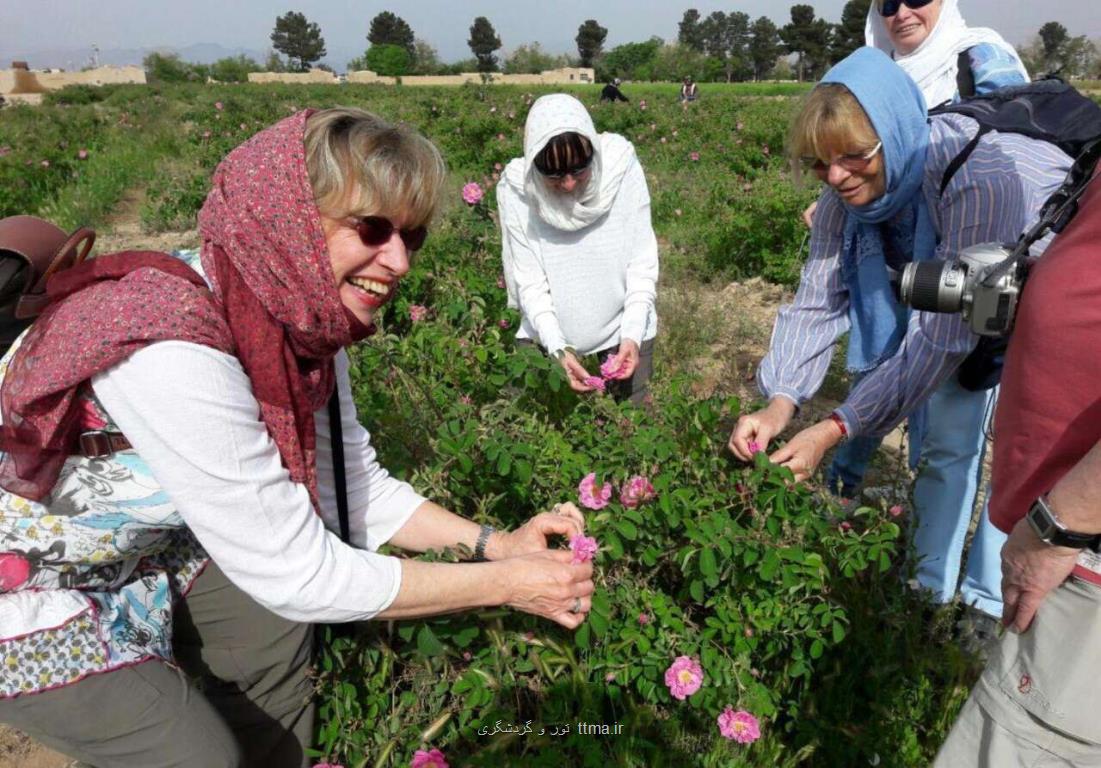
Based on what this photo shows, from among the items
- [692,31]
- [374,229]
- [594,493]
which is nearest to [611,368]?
[594,493]

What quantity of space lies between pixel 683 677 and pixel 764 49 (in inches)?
3517

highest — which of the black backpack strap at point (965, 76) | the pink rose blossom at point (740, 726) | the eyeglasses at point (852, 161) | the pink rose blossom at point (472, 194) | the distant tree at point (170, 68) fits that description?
the distant tree at point (170, 68)

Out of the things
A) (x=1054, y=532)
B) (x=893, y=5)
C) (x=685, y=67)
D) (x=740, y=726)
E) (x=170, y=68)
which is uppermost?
(x=685, y=67)

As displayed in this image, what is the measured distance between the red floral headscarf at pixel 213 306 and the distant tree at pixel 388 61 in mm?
66418

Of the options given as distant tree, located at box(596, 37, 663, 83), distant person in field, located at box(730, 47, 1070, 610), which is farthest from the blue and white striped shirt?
distant tree, located at box(596, 37, 663, 83)

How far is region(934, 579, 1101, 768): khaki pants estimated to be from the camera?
1076 mm

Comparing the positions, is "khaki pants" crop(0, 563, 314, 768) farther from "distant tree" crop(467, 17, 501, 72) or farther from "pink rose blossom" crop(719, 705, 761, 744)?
"distant tree" crop(467, 17, 501, 72)

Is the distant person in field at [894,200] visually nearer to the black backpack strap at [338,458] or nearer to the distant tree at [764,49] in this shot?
the black backpack strap at [338,458]

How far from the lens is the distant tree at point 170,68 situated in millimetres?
40219

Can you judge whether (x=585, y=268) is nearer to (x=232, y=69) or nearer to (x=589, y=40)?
(x=232, y=69)

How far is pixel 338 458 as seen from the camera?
164 cm

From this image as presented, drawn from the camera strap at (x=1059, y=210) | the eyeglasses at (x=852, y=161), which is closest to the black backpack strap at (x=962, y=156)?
the eyeglasses at (x=852, y=161)

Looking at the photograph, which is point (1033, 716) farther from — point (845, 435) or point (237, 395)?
point (237, 395)

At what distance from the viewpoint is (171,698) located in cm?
137
